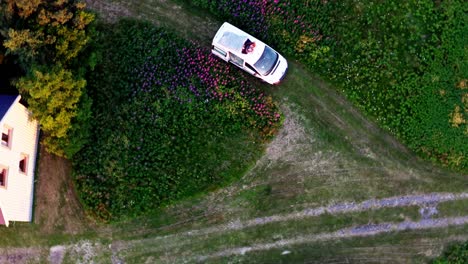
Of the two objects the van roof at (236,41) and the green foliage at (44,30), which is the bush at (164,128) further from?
the green foliage at (44,30)

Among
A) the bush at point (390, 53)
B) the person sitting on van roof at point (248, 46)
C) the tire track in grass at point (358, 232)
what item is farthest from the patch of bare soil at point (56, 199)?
the bush at point (390, 53)

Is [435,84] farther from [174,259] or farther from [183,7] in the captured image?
[174,259]

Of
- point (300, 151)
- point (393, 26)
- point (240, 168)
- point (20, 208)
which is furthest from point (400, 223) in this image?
point (20, 208)

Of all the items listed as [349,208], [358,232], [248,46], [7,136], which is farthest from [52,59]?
[358,232]

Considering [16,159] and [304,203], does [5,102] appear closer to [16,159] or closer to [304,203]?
[16,159]

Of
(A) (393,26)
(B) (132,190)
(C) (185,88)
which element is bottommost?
(B) (132,190)

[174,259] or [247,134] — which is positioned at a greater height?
[247,134]

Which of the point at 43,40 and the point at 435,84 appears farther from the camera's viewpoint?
the point at 435,84
